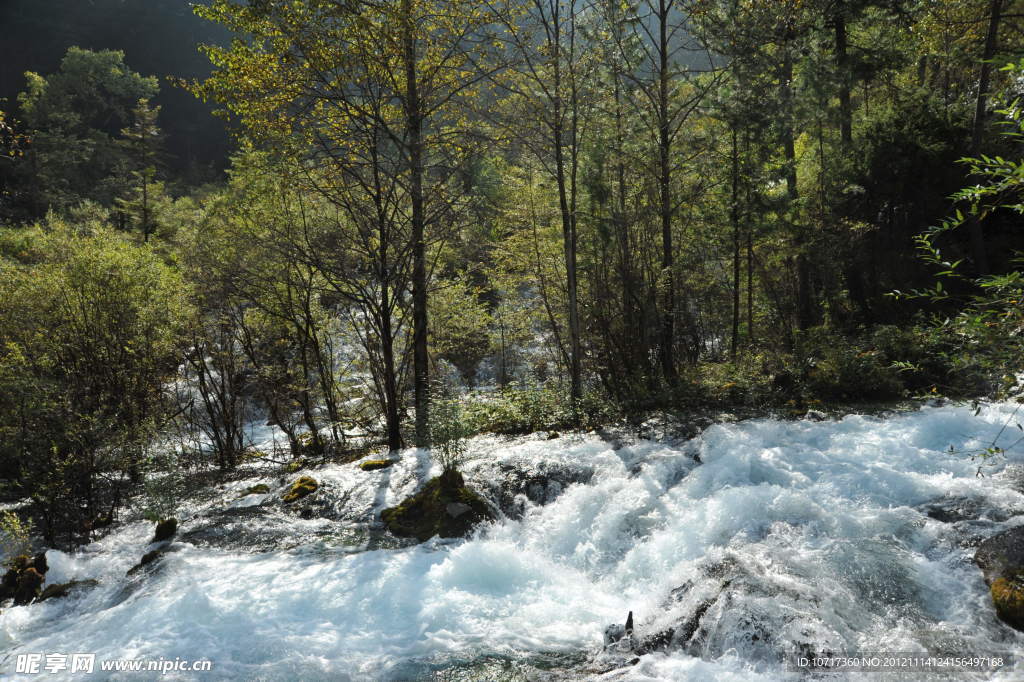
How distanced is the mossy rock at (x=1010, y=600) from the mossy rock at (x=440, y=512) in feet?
17.4

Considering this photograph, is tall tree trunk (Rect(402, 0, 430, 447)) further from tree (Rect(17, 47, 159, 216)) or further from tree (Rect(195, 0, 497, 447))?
tree (Rect(17, 47, 159, 216))

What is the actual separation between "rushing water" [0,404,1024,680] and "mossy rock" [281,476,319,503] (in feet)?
1.00

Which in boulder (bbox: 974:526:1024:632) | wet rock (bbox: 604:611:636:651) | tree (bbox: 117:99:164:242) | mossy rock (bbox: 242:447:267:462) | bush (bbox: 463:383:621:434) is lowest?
mossy rock (bbox: 242:447:267:462)

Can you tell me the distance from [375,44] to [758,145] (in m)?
9.65

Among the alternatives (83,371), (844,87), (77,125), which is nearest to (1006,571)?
(844,87)

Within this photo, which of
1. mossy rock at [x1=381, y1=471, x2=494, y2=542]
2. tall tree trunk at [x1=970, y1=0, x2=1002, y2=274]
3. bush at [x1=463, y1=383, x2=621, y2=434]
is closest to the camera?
mossy rock at [x1=381, y1=471, x2=494, y2=542]

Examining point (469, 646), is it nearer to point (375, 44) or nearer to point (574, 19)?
point (375, 44)

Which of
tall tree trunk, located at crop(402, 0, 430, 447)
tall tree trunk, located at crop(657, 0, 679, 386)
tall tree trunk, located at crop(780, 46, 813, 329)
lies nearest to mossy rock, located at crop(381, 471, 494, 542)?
tall tree trunk, located at crop(402, 0, 430, 447)

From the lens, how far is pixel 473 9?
9.80 metres

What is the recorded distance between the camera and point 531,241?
54.3 ft

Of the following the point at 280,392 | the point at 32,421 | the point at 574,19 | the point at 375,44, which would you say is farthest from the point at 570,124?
the point at 32,421

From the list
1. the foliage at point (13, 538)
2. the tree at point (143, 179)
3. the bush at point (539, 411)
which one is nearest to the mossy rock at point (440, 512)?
the bush at point (539, 411)

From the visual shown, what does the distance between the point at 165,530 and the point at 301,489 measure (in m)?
1.97

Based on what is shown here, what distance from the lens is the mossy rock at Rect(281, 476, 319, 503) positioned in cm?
873
